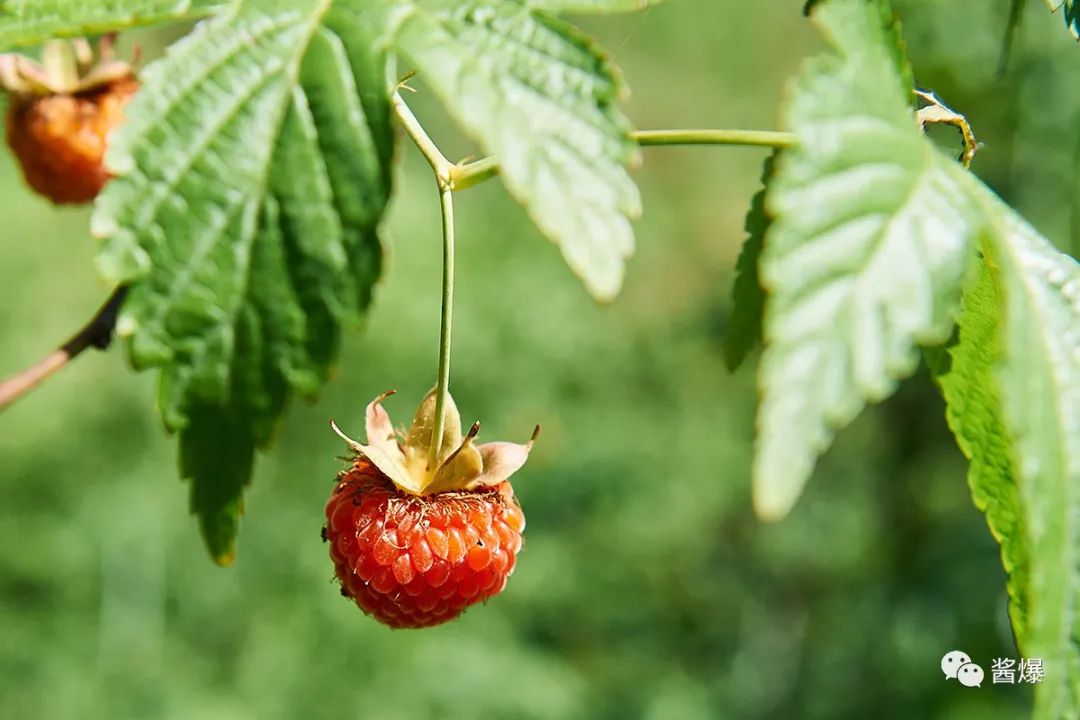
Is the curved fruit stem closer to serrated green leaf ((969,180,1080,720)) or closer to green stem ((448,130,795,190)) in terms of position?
green stem ((448,130,795,190))

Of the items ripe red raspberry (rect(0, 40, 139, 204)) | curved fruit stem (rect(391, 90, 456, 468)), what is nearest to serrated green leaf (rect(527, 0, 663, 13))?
curved fruit stem (rect(391, 90, 456, 468))

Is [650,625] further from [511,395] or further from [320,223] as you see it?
[320,223]

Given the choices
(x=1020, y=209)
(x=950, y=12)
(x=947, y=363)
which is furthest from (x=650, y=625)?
(x=947, y=363)

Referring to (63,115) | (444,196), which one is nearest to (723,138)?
(444,196)

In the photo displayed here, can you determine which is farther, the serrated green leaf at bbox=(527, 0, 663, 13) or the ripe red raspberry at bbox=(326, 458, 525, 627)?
the ripe red raspberry at bbox=(326, 458, 525, 627)

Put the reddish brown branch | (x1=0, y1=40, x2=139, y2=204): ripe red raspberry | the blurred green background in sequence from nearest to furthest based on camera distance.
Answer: the reddish brown branch
(x1=0, y1=40, x2=139, y2=204): ripe red raspberry
the blurred green background

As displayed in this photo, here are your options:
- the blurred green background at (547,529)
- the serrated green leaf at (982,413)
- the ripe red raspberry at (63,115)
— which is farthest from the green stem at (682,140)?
the blurred green background at (547,529)
